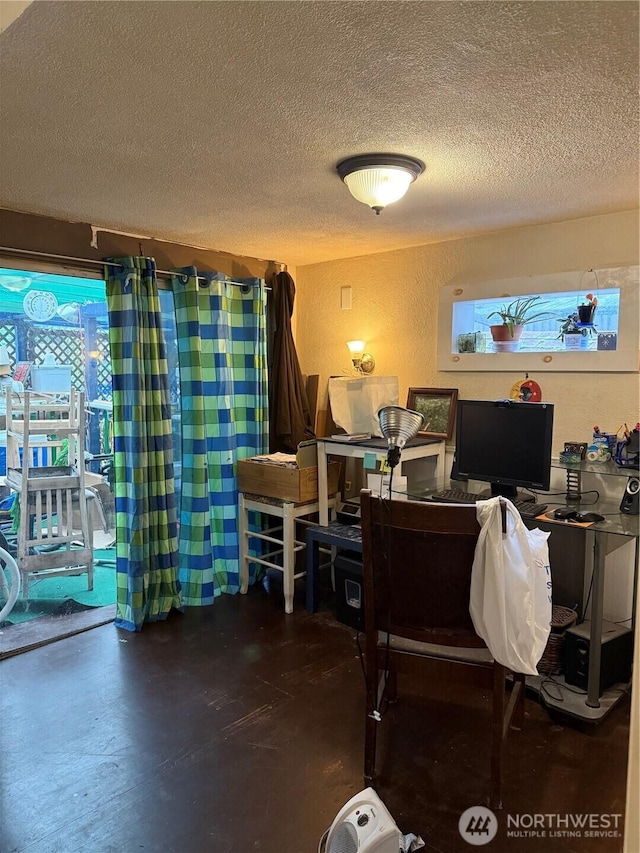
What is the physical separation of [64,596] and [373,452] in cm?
208

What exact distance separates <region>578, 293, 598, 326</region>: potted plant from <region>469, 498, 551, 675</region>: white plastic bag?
1.47 metres

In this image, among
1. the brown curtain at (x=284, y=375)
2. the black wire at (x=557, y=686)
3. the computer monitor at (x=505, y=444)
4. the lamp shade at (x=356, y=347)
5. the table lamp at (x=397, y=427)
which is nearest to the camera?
the table lamp at (x=397, y=427)

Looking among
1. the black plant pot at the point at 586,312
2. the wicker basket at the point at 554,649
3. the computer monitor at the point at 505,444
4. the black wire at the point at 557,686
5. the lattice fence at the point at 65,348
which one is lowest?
→ the black wire at the point at 557,686

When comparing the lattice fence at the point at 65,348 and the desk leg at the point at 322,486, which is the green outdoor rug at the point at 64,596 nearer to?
the lattice fence at the point at 65,348

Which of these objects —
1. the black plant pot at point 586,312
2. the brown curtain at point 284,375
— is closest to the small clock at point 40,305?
the brown curtain at point 284,375

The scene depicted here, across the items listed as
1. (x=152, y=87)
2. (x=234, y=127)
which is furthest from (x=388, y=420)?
(x=152, y=87)

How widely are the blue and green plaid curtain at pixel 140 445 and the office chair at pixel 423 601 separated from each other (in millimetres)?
1620

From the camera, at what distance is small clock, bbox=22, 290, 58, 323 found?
Answer: 3.22 meters

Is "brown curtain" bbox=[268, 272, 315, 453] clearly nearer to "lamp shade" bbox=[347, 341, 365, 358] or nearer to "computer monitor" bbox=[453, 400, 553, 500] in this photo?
"lamp shade" bbox=[347, 341, 365, 358]

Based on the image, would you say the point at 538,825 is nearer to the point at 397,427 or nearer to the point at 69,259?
the point at 397,427

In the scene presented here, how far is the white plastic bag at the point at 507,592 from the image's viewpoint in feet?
5.54

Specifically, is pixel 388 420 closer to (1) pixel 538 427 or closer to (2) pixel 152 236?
(1) pixel 538 427

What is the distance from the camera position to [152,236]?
3271 mm

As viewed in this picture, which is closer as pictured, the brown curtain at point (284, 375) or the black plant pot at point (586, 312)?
the black plant pot at point (586, 312)
